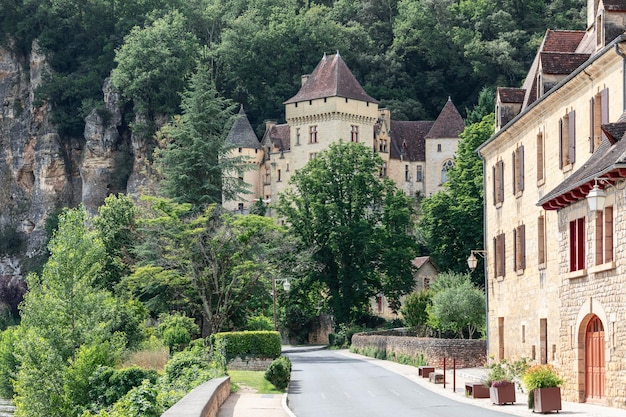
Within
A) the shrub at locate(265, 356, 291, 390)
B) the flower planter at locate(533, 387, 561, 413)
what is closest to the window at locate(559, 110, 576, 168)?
the flower planter at locate(533, 387, 561, 413)

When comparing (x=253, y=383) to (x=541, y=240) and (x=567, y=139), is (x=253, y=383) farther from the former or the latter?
(x=567, y=139)

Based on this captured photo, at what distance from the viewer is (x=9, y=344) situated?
69438mm

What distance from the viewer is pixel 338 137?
110 meters

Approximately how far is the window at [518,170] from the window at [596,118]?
8375mm

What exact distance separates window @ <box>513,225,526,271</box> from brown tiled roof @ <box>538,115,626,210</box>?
290 inches

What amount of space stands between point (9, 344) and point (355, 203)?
25.7 meters

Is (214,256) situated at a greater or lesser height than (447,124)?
lesser

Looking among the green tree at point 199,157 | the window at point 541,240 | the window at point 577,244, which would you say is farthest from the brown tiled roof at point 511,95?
the green tree at point 199,157

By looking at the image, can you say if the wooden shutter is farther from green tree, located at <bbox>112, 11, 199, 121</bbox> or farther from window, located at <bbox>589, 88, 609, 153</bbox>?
green tree, located at <bbox>112, 11, 199, 121</bbox>

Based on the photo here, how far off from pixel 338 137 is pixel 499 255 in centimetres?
6320

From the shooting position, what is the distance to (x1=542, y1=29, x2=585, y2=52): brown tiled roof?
4562 centimetres

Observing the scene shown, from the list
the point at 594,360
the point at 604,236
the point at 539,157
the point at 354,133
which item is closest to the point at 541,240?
the point at 539,157

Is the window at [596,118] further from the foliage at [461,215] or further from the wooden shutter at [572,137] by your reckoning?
the foliage at [461,215]

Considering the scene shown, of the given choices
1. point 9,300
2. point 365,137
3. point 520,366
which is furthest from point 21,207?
point 520,366
